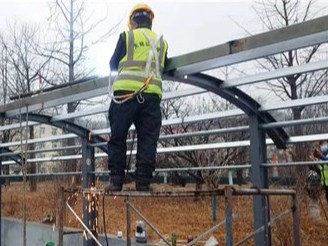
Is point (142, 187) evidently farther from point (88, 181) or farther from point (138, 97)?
point (88, 181)

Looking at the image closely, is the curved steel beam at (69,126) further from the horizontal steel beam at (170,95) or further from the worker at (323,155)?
the worker at (323,155)

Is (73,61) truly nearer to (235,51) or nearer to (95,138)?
(95,138)

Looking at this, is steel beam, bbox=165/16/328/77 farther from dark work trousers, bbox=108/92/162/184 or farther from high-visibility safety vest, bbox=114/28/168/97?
dark work trousers, bbox=108/92/162/184

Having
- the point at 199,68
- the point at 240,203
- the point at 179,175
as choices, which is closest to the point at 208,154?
the point at 240,203

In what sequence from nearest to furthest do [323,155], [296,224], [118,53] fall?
[296,224], [118,53], [323,155]

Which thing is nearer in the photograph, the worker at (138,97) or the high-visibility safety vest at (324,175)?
the worker at (138,97)

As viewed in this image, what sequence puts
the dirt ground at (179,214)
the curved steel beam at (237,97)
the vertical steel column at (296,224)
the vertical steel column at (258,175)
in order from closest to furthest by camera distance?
the vertical steel column at (296,224) → the curved steel beam at (237,97) → the vertical steel column at (258,175) → the dirt ground at (179,214)

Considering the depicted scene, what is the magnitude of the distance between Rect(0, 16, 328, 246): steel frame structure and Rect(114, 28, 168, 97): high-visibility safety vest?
A: 0.29 metres

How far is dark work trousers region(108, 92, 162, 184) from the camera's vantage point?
13.9 feet

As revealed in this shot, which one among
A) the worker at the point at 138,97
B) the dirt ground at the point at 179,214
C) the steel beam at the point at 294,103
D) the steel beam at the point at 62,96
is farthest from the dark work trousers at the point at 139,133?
the steel beam at the point at 294,103

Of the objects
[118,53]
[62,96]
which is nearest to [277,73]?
[118,53]

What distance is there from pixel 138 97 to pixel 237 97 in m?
1.40

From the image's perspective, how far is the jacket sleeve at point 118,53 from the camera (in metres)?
4.26

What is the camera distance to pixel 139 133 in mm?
4371
